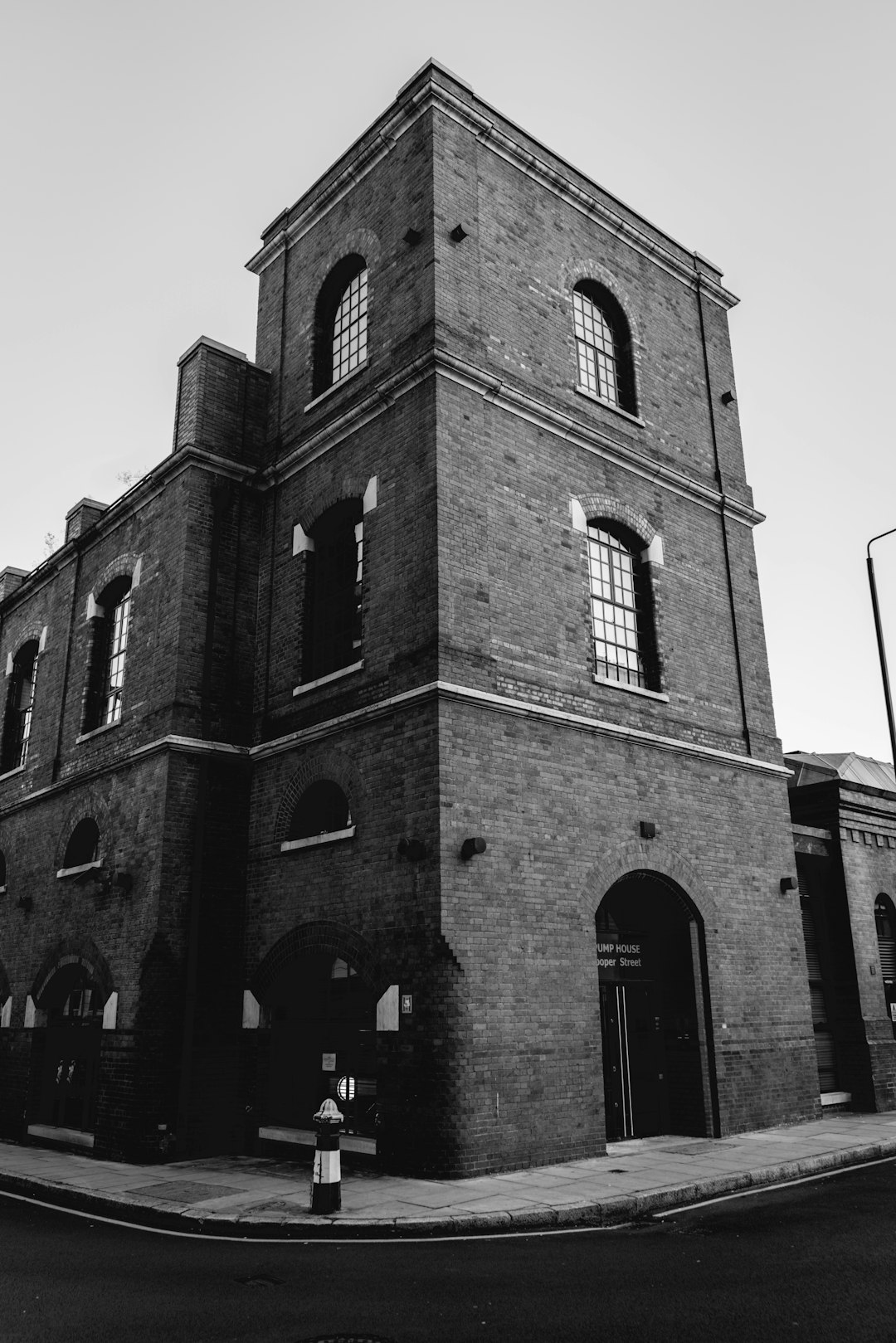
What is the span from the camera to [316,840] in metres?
13.0

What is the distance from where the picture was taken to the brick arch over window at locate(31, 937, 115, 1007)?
47.0 ft

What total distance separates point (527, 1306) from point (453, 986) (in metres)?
4.77

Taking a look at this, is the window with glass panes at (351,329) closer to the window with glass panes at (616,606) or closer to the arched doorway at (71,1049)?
→ the window with glass panes at (616,606)

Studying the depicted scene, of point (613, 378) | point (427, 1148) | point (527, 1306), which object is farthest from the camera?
point (613, 378)

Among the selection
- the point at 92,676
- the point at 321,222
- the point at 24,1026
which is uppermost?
the point at 321,222

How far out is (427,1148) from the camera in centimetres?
1042

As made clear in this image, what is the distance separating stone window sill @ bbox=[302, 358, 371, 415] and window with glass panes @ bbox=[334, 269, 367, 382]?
0.32 meters

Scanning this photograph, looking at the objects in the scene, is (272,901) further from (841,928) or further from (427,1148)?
(841,928)

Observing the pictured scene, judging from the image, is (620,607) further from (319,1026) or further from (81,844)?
(81,844)

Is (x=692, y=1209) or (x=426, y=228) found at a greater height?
(x=426, y=228)

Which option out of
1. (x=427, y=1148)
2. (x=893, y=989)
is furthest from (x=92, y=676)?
(x=893, y=989)

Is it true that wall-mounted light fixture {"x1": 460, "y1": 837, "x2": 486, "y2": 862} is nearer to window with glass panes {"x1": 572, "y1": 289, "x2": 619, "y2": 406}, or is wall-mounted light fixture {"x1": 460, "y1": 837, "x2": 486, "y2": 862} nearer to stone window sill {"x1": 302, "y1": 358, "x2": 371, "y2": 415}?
stone window sill {"x1": 302, "y1": 358, "x2": 371, "y2": 415}

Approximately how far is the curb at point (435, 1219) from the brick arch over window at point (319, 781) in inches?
189

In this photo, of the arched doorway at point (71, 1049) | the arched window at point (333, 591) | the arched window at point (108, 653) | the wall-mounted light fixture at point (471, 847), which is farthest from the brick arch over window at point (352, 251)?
the arched doorway at point (71, 1049)
